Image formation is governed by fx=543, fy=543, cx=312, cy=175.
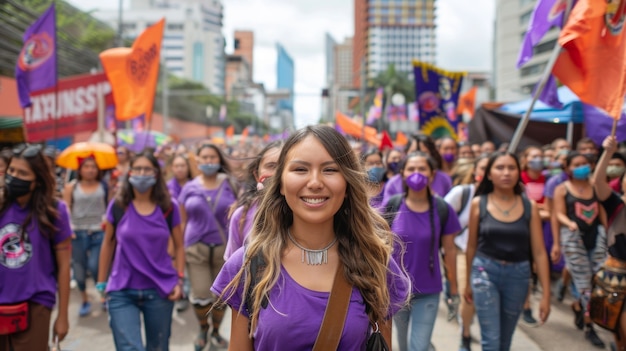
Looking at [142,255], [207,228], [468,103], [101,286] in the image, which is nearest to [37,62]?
[207,228]

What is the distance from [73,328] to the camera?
5750 millimetres

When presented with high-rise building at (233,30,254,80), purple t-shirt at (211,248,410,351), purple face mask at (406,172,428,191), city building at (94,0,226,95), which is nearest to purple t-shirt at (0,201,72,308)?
purple t-shirt at (211,248,410,351)

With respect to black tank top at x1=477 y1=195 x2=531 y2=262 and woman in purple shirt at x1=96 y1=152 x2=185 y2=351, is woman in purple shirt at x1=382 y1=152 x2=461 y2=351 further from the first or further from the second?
woman in purple shirt at x1=96 y1=152 x2=185 y2=351

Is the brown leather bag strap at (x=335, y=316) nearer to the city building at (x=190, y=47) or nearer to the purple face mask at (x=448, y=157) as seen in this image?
the purple face mask at (x=448, y=157)

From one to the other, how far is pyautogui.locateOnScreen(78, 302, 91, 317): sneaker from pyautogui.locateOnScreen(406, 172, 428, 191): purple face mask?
13.9 ft

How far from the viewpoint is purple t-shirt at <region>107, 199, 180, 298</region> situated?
3.83 metres

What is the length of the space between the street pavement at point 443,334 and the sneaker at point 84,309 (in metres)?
0.06

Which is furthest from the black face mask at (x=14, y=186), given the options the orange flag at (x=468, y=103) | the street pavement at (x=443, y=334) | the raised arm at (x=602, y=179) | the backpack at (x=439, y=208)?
the orange flag at (x=468, y=103)

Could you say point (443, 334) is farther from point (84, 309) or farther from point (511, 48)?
point (511, 48)

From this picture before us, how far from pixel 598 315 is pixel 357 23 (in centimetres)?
17646

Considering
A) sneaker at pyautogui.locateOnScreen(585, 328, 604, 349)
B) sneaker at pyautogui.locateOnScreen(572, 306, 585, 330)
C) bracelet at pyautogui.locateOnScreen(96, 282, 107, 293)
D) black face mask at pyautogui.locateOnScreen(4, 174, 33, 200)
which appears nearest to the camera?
black face mask at pyautogui.locateOnScreen(4, 174, 33, 200)

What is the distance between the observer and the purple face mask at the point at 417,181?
405 centimetres

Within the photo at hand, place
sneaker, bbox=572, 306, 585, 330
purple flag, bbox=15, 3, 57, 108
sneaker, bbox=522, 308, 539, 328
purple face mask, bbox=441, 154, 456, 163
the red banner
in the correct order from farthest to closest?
1. the red banner
2. purple face mask, bbox=441, 154, 456, 163
3. purple flag, bbox=15, 3, 57, 108
4. sneaker, bbox=522, 308, 539, 328
5. sneaker, bbox=572, 306, 585, 330

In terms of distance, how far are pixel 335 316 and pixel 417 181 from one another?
7.68 ft
